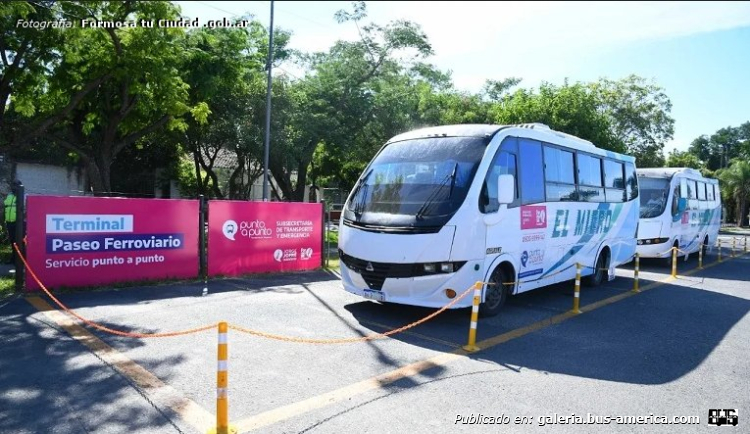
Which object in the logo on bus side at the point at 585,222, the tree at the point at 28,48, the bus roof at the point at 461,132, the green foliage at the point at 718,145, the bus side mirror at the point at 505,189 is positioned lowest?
the logo on bus side at the point at 585,222

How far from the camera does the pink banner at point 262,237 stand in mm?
11273

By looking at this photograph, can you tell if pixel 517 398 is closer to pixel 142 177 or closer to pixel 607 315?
pixel 607 315

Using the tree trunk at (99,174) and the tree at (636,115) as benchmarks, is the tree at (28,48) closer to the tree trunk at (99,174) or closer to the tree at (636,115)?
the tree trunk at (99,174)

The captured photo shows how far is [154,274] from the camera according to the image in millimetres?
10289

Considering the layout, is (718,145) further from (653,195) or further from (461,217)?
(461,217)

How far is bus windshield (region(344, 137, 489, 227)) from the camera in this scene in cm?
740

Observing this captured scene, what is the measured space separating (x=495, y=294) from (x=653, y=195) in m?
11.2

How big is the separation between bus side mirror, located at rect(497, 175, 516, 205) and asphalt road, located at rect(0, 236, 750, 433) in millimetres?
1914

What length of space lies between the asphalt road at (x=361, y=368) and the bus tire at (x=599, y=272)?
2275 millimetres

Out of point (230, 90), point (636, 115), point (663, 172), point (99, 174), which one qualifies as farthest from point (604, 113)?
point (99, 174)

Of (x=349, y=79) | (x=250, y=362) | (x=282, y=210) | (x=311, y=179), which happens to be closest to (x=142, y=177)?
(x=311, y=179)

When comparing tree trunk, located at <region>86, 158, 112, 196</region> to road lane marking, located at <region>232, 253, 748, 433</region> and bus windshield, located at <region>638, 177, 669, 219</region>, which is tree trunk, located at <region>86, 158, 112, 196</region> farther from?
bus windshield, located at <region>638, 177, 669, 219</region>

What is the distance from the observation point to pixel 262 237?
39.6ft

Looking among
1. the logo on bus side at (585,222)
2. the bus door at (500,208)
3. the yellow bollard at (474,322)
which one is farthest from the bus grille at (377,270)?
the logo on bus side at (585,222)
